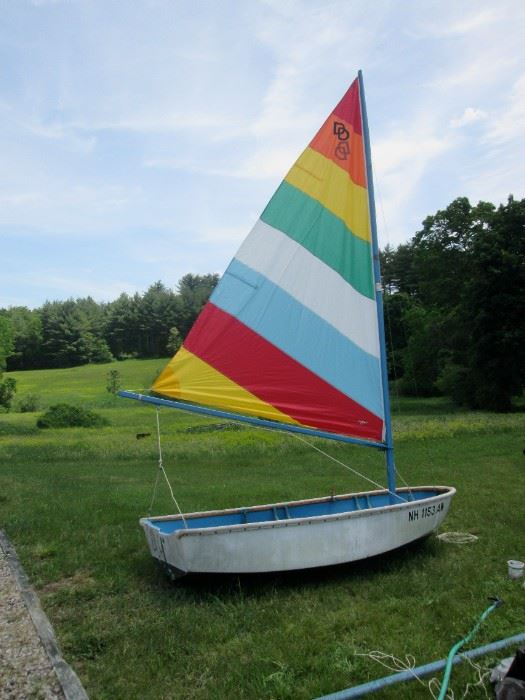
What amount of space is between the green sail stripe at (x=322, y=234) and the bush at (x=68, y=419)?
26266 mm

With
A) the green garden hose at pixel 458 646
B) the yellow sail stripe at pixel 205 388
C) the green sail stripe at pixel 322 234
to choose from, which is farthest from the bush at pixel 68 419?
the green garden hose at pixel 458 646

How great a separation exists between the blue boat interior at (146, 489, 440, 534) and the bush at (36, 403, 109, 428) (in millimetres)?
25167

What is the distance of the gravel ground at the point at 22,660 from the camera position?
4457 millimetres

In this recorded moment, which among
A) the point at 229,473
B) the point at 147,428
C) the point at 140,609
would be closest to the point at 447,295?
the point at 147,428

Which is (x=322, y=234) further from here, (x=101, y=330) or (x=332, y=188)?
(x=101, y=330)

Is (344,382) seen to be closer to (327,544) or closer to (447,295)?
(327,544)

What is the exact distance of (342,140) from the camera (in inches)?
332

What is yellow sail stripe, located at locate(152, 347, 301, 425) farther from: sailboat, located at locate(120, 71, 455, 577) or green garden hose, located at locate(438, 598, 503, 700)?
green garden hose, located at locate(438, 598, 503, 700)

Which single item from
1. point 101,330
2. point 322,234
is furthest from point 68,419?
point 101,330

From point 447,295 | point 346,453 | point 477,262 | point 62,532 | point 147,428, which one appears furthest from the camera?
point 447,295

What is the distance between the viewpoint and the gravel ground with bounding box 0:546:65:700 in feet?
14.6

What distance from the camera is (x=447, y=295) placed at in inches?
1725

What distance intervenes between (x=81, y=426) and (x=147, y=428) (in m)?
4.39

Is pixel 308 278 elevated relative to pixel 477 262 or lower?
lower
